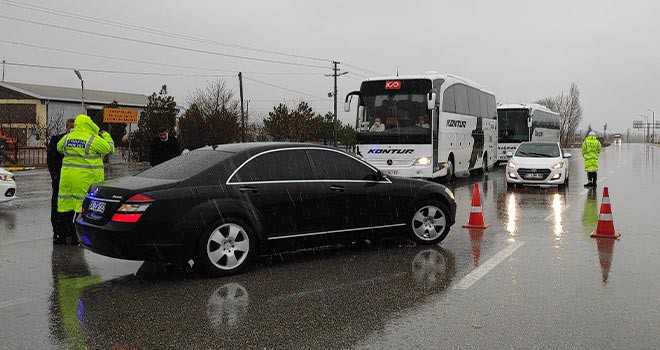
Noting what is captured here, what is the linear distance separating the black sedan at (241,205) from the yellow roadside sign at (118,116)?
108 feet

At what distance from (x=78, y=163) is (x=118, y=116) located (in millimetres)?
31967

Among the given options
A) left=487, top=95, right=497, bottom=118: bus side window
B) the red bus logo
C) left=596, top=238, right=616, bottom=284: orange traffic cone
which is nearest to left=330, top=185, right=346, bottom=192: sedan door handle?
left=596, top=238, right=616, bottom=284: orange traffic cone

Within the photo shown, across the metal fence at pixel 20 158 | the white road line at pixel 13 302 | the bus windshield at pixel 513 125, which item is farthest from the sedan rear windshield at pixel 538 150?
the metal fence at pixel 20 158

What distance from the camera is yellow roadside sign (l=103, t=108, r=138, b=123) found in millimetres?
37906

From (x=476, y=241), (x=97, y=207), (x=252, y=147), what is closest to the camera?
(x=97, y=207)

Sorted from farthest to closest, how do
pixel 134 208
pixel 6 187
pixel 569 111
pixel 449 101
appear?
pixel 569 111
pixel 449 101
pixel 6 187
pixel 134 208

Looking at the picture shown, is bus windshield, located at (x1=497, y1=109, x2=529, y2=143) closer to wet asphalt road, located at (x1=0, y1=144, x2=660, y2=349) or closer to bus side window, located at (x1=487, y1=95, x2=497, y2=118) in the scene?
bus side window, located at (x1=487, y1=95, x2=497, y2=118)

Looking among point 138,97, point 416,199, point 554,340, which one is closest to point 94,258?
point 416,199

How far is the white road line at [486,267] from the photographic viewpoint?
6.14 m

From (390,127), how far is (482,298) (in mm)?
12467

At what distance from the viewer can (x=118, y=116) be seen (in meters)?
38.3

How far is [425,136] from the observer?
690 inches

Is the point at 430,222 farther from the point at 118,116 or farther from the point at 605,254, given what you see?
the point at 118,116

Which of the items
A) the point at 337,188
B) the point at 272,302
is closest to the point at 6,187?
the point at 337,188
